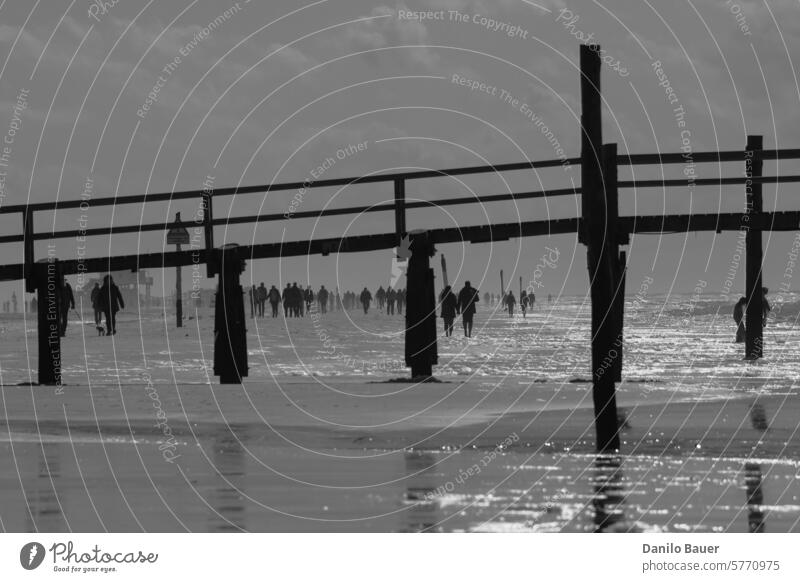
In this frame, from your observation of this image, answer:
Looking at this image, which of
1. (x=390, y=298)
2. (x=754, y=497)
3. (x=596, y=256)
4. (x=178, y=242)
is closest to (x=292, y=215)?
(x=596, y=256)

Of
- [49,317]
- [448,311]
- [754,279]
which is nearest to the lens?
[49,317]

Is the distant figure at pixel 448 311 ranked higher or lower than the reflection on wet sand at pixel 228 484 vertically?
higher

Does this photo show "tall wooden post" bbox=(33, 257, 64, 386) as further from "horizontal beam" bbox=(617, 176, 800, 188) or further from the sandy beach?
"horizontal beam" bbox=(617, 176, 800, 188)

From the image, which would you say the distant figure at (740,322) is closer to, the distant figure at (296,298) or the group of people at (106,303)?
the group of people at (106,303)


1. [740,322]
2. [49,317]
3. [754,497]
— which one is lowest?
[754,497]

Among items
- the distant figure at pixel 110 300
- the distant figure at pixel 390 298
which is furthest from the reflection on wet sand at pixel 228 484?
the distant figure at pixel 390 298

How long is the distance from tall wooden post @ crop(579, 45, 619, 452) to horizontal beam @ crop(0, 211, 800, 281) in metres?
6.46

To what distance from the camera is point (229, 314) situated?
2041 cm

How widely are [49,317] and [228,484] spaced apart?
12.9m

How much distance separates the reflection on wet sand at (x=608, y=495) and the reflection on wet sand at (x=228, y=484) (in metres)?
1.86

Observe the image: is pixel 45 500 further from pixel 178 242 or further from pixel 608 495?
pixel 178 242

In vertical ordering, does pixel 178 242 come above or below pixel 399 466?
above

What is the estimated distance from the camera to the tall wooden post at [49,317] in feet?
67.8

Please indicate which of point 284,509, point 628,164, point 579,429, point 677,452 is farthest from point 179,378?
point 284,509
